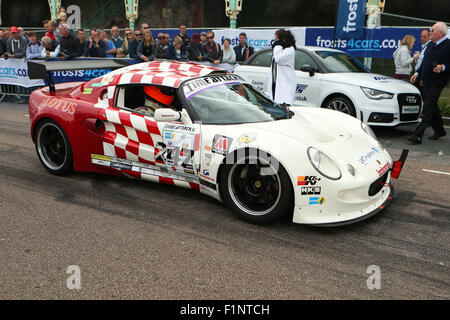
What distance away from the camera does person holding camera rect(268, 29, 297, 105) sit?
300 inches

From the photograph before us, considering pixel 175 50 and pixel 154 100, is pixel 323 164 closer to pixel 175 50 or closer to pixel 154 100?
pixel 154 100

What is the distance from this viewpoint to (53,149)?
17.9ft

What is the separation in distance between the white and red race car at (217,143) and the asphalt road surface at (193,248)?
0.21 metres

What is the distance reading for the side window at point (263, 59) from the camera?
8.86 metres

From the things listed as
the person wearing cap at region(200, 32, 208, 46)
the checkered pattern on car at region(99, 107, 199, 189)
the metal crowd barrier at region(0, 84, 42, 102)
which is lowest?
the metal crowd barrier at region(0, 84, 42, 102)

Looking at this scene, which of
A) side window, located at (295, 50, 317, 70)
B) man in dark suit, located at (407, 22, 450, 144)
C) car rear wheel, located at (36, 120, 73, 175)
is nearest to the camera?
car rear wheel, located at (36, 120, 73, 175)

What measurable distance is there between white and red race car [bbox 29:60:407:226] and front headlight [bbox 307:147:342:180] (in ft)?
0.03

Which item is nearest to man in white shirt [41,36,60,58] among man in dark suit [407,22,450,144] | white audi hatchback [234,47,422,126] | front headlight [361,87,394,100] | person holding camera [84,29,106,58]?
person holding camera [84,29,106,58]

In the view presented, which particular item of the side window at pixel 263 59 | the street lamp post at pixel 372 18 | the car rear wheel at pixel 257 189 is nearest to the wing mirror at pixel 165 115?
the car rear wheel at pixel 257 189

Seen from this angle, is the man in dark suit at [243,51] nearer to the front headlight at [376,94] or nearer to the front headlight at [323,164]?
the front headlight at [376,94]

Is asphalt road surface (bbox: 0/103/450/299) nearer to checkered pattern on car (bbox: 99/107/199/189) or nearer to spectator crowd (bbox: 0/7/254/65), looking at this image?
checkered pattern on car (bbox: 99/107/199/189)
